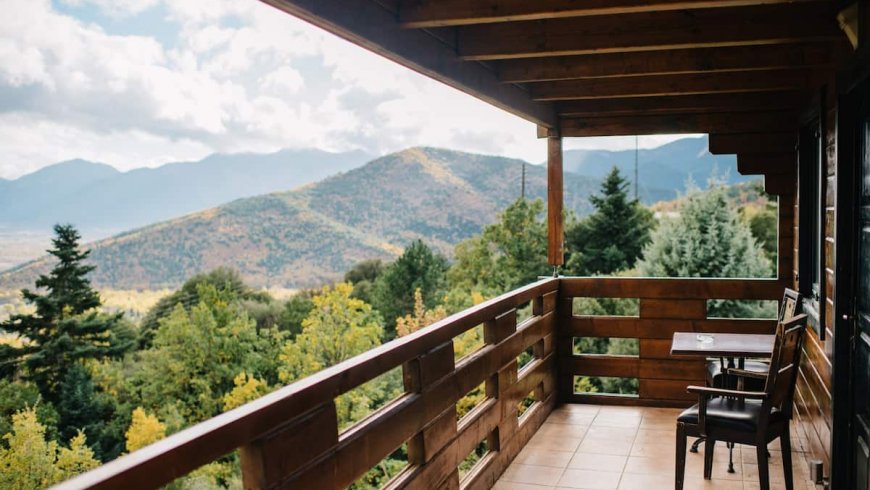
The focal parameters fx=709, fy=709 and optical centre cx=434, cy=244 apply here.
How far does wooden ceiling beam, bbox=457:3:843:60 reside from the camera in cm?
329

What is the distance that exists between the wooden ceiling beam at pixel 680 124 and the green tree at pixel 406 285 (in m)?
25.6

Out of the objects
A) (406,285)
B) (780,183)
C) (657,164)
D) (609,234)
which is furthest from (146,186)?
(780,183)

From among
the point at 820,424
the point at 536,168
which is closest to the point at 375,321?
the point at 536,168

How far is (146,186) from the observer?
4928 centimetres

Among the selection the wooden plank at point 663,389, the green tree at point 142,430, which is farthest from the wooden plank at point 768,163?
the green tree at point 142,430

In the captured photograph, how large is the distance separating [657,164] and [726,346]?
3138cm

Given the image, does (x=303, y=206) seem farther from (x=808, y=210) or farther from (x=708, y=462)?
(x=708, y=462)

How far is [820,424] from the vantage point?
3541 mm

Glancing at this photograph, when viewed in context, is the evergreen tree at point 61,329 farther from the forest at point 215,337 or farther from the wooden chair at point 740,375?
the wooden chair at point 740,375

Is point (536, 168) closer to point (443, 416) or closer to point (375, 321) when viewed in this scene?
point (375, 321)

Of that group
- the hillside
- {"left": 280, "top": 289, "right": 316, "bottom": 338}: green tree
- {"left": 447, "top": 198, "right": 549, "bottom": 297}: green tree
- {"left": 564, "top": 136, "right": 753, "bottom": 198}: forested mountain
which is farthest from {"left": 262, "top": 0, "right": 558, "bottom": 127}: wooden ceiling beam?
the hillside

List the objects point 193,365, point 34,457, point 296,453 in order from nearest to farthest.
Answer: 1. point 296,453
2. point 34,457
3. point 193,365

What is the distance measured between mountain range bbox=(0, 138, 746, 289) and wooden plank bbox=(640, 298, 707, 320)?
2482 centimetres

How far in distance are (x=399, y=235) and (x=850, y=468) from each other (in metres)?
37.1
